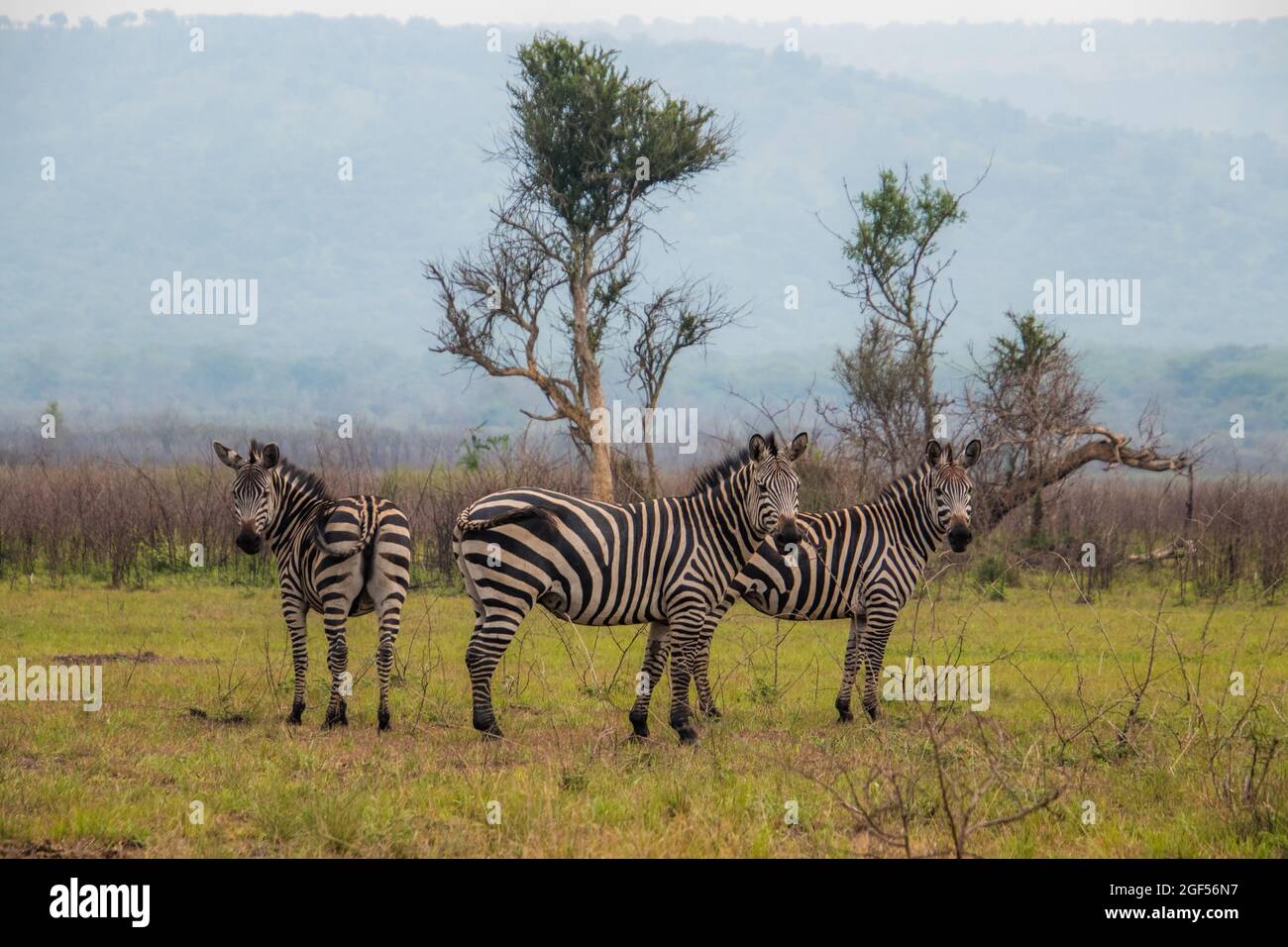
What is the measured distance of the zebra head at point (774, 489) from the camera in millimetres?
9070

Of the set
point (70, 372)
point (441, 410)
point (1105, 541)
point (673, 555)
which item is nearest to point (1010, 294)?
point (441, 410)

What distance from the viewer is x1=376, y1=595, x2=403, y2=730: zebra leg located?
30.7 ft

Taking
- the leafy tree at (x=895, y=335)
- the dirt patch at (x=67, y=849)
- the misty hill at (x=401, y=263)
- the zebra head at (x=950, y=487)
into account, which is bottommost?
the dirt patch at (x=67, y=849)

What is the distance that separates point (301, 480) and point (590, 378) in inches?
677

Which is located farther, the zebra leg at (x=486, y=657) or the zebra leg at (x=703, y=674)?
the zebra leg at (x=703, y=674)

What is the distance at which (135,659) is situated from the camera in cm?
1251

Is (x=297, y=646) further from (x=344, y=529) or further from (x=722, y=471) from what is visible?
(x=722, y=471)

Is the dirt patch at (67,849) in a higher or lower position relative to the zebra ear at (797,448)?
lower

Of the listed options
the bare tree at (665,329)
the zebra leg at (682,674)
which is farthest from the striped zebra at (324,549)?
the bare tree at (665,329)

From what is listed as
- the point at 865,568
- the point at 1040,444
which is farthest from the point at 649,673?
the point at 1040,444

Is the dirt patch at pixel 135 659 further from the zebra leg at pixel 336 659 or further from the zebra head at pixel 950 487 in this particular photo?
the zebra head at pixel 950 487
